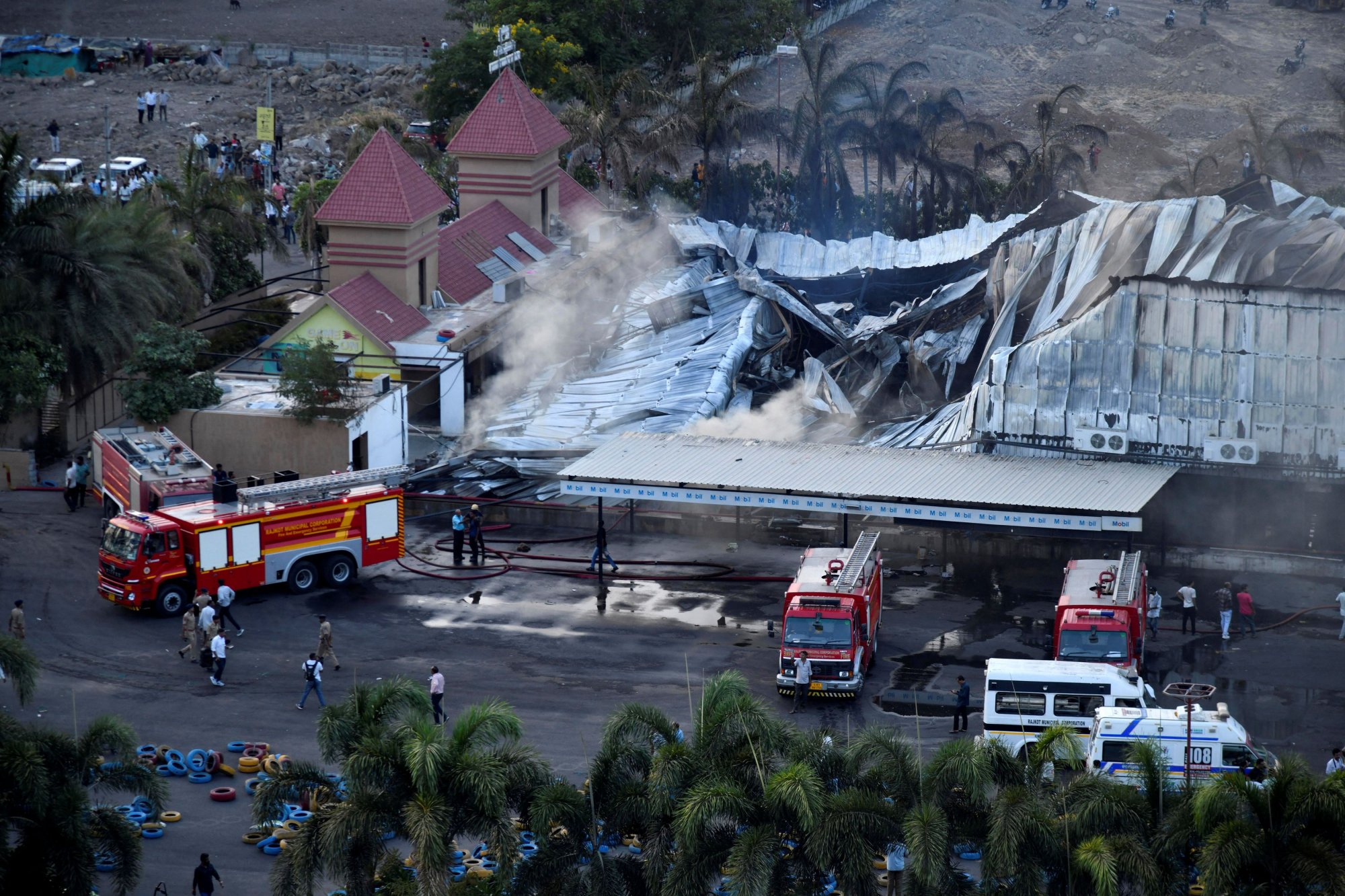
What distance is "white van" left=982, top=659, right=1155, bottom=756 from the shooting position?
30.6 metres

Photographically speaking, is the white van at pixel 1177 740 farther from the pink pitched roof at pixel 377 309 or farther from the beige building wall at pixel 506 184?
the beige building wall at pixel 506 184

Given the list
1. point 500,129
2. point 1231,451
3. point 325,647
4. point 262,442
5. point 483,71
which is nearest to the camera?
point 325,647

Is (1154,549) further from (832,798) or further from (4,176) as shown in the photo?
(4,176)

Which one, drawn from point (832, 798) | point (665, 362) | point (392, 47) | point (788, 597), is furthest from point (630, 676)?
point (392, 47)

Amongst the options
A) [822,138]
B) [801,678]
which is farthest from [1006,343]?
[822,138]

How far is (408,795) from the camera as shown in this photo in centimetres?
2411

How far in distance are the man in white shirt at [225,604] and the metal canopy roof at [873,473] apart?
757 cm

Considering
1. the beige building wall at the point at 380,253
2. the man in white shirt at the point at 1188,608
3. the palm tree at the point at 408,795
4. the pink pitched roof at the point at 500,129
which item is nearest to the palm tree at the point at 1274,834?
the palm tree at the point at 408,795

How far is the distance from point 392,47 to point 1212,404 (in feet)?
240

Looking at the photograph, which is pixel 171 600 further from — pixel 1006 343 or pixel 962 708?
pixel 1006 343

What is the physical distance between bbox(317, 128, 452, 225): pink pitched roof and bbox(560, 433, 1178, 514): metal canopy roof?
12274mm

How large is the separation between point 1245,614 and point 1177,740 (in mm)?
8981

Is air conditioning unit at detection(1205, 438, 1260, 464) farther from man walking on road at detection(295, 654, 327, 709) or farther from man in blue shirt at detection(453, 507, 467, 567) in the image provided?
man walking on road at detection(295, 654, 327, 709)

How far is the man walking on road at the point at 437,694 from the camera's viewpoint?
107ft
